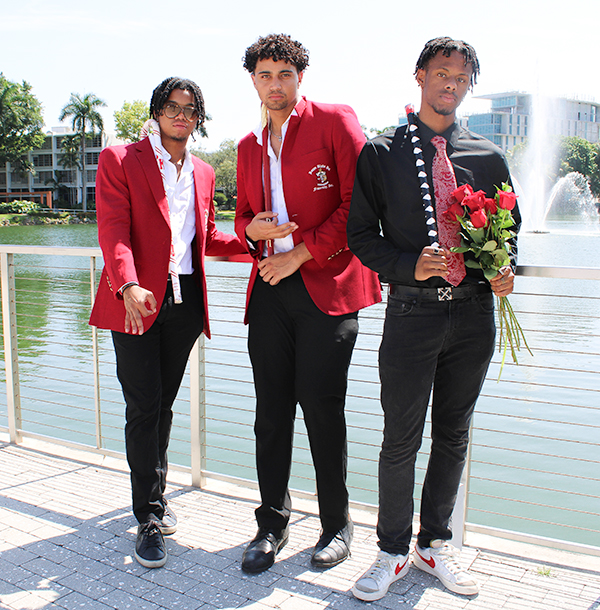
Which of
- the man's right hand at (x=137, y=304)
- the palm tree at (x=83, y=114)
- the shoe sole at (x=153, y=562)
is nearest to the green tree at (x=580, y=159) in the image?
the palm tree at (x=83, y=114)

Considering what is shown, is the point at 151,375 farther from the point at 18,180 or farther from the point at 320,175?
the point at 18,180

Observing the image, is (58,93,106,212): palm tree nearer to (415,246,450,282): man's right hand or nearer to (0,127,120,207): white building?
(0,127,120,207): white building

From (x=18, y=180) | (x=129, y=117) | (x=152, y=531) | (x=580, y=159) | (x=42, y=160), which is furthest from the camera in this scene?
(x=42, y=160)

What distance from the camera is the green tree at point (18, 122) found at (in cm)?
6394

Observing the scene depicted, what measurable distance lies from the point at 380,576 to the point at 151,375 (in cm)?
119

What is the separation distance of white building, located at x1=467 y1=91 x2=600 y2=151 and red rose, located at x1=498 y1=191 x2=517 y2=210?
118060mm

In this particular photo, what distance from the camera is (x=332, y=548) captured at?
8.02ft

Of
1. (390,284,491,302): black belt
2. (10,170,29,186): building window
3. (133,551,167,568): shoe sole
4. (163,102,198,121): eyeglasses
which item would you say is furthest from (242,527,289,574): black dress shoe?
(10,170,29,186): building window

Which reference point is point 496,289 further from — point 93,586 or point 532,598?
point 93,586

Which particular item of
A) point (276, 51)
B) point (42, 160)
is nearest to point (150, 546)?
→ point (276, 51)

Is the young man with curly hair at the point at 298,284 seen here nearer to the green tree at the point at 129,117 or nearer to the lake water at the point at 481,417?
the lake water at the point at 481,417

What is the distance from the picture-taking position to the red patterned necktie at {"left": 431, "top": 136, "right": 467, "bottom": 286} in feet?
6.95

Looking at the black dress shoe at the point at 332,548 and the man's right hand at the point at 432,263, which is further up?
the man's right hand at the point at 432,263

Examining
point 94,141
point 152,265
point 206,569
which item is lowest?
point 206,569
